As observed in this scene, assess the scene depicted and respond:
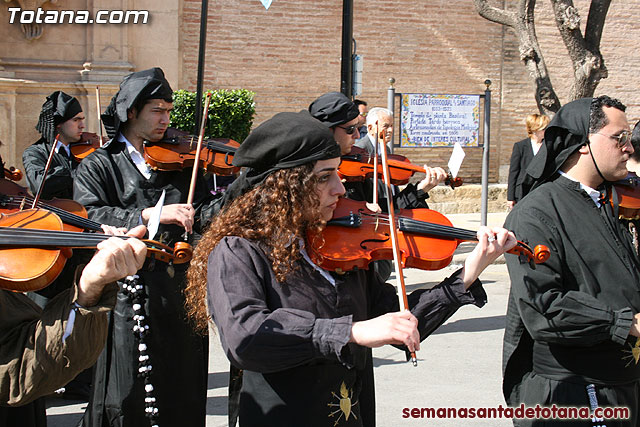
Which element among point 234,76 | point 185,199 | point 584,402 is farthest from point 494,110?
point 584,402

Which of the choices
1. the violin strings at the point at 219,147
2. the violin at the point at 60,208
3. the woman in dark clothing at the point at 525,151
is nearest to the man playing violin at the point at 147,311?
the violin at the point at 60,208

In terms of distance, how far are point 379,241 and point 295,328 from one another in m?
0.67

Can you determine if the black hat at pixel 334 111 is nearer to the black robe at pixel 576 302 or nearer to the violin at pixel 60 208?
the violin at pixel 60 208

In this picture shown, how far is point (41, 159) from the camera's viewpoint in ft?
20.0

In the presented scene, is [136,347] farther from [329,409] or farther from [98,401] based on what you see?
[329,409]

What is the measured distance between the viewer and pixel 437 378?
5406 millimetres

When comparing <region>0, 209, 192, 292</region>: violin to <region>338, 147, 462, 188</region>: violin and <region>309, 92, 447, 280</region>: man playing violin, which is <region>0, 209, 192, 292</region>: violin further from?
<region>338, 147, 462, 188</region>: violin

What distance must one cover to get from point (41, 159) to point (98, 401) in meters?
3.01

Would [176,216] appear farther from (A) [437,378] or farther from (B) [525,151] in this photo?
(B) [525,151]

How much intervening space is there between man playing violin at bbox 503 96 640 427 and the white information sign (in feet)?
29.2

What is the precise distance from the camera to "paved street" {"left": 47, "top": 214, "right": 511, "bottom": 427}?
4.71 meters

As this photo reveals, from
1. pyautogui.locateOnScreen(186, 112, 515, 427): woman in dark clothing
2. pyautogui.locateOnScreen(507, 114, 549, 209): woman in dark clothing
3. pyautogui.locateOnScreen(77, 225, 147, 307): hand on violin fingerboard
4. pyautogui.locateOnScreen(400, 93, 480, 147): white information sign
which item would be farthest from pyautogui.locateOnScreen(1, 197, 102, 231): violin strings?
pyautogui.locateOnScreen(400, 93, 480, 147): white information sign

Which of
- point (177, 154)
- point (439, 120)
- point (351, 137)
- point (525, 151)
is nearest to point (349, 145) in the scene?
point (351, 137)

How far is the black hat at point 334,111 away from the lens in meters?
4.48
